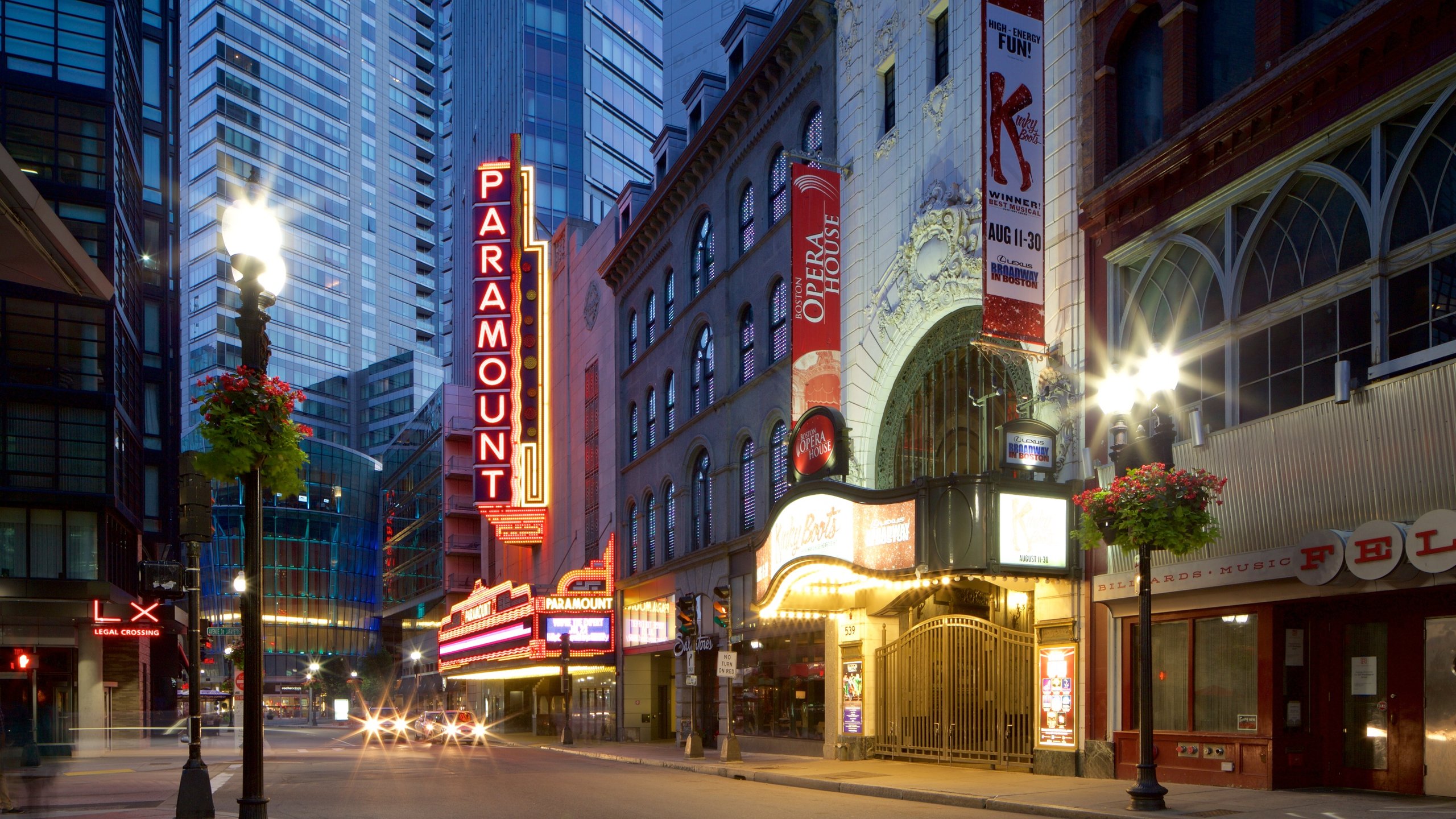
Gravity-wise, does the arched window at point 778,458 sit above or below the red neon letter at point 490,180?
below

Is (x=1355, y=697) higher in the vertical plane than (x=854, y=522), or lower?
lower

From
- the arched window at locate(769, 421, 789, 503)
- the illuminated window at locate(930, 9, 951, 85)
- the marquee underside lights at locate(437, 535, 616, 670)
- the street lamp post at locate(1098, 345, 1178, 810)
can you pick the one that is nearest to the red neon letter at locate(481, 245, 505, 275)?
the marquee underside lights at locate(437, 535, 616, 670)

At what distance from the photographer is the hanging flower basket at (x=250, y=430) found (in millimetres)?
12234

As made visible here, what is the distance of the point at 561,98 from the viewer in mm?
110250

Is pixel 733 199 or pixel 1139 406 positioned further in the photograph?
pixel 733 199

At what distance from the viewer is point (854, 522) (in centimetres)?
2480

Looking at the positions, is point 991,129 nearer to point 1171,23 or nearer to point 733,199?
point 1171,23

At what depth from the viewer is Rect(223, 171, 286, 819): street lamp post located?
37.6ft

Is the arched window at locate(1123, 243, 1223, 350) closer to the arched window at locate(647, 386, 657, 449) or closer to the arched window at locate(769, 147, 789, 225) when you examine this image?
the arched window at locate(769, 147, 789, 225)

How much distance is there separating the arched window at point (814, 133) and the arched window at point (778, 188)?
0.96 meters

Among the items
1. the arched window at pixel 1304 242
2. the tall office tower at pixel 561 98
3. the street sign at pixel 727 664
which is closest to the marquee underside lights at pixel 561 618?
the street sign at pixel 727 664

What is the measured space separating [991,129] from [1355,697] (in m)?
10.7

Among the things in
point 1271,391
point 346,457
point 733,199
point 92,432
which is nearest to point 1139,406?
point 1271,391

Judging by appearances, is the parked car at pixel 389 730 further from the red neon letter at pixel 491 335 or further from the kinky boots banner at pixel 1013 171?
the kinky boots banner at pixel 1013 171
